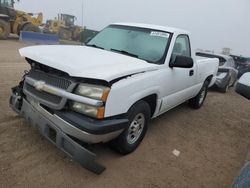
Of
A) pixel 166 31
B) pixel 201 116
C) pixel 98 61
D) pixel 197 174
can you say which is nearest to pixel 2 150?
pixel 98 61

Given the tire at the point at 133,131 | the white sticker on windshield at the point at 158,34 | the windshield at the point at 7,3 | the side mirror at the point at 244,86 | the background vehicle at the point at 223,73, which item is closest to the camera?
the side mirror at the point at 244,86

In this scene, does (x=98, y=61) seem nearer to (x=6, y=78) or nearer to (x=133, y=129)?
(x=133, y=129)

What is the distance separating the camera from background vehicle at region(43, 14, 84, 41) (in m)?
29.1

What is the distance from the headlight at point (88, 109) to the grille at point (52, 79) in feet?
0.77

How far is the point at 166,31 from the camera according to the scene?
4.73m

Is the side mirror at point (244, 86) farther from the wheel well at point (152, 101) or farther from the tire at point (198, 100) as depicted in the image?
the tire at point (198, 100)

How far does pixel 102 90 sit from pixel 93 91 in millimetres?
105

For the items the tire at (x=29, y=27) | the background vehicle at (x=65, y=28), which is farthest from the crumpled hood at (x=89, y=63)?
the background vehicle at (x=65, y=28)

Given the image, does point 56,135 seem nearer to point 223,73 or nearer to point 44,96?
point 44,96

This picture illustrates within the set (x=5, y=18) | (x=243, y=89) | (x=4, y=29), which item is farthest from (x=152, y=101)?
(x=5, y=18)

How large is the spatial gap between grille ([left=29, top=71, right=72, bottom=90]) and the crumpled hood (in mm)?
173

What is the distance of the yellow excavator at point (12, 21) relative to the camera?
1872 cm

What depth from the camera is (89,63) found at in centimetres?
326

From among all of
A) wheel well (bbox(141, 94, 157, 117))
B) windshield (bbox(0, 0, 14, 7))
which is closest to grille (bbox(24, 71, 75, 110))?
wheel well (bbox(141, 94, 157, 117))
